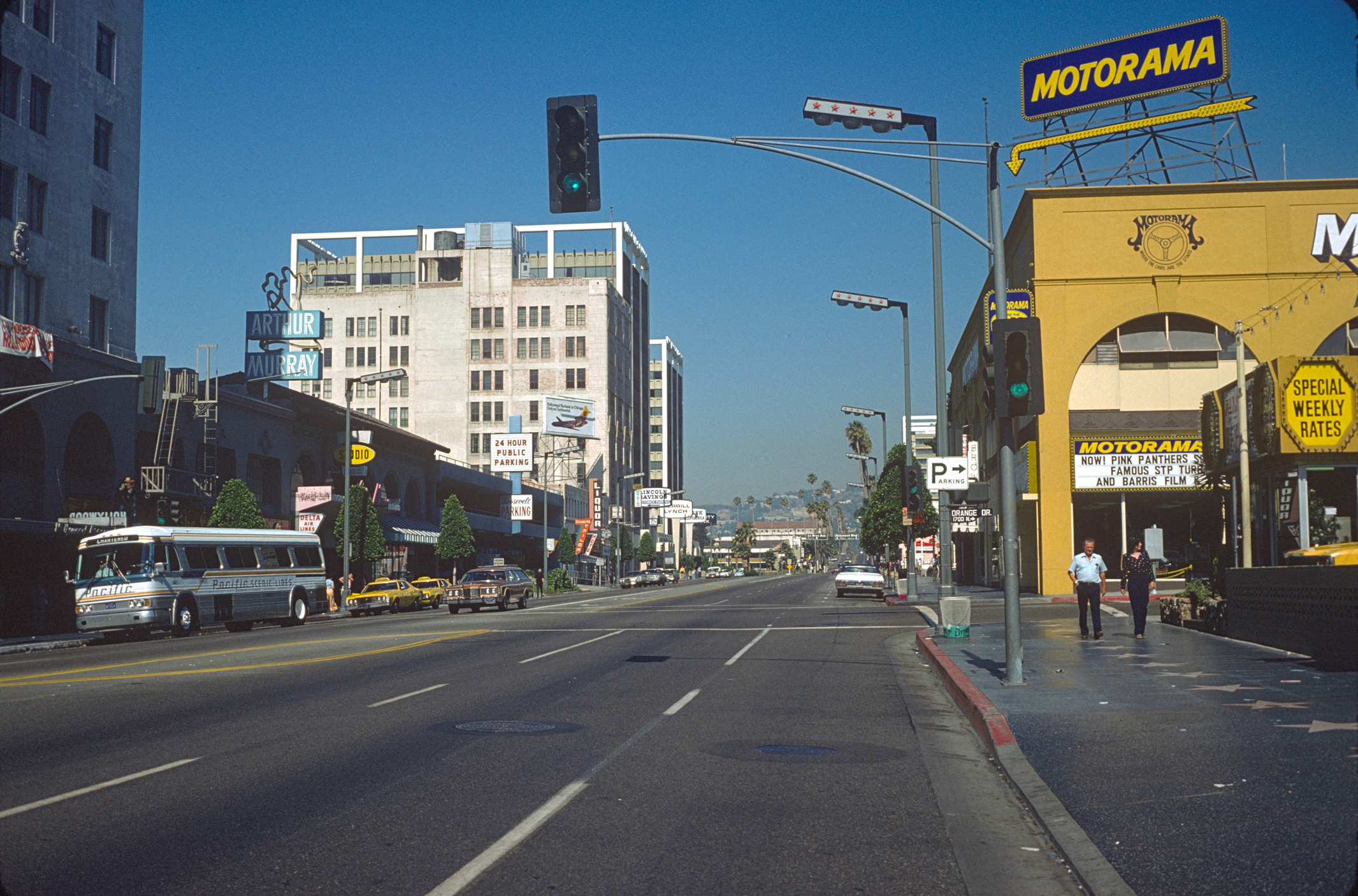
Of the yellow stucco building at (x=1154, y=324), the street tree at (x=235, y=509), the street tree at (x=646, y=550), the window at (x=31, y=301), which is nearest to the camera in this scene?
the window at (x=31, y=301)

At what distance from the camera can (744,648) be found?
2336cm

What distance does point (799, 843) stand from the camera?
733 centimetres

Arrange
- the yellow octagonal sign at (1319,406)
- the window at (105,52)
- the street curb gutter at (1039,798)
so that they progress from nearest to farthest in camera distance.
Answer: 1. the street curb gutter at (1039,798)
2. the yellow octagonal sign at (1319,406)
3. the window at (105,52)

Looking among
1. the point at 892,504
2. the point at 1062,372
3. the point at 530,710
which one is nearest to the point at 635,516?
the point at 892,504

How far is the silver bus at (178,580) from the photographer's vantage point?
103ft

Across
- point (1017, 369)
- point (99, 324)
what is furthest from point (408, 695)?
point (99, 324)

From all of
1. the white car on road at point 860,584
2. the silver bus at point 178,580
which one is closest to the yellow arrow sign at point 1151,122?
the white car on road at point 860,584

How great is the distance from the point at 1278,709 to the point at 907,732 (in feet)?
11.8

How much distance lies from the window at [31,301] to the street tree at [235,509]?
28.4 ft

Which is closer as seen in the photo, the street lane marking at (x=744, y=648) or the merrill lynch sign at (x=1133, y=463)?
the street lane marking at (x=744, y=648)

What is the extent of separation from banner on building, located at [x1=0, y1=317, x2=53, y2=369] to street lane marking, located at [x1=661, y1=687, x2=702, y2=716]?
2763cm

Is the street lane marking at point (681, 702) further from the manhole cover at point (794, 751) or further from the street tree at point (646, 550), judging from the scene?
the street tree at point (646, 550)

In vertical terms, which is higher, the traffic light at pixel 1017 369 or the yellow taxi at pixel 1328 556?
the traffic light at pixel 1017 369

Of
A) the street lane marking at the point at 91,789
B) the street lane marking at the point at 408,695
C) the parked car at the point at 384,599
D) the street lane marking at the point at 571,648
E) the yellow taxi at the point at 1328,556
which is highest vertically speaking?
the yellow taxi at the point at 1328,556
